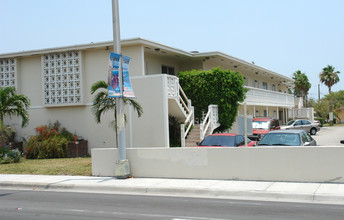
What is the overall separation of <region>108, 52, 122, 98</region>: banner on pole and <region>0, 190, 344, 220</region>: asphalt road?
3.82m

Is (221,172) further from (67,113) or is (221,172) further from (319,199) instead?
(67,113)

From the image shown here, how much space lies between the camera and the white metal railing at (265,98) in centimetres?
3070

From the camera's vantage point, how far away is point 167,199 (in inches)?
396

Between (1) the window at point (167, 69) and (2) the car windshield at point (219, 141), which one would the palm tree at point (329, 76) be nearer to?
(1) the window at point (167, 69)

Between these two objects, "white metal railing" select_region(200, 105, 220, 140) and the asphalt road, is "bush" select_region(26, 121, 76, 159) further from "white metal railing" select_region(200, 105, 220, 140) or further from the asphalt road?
the asphalt road

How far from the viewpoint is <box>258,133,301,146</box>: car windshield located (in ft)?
43.9

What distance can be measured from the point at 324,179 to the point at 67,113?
55.3 feet

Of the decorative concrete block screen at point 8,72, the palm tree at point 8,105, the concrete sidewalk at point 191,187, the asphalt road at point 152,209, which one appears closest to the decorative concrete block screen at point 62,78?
the decorative concrete block screen at point 8,72

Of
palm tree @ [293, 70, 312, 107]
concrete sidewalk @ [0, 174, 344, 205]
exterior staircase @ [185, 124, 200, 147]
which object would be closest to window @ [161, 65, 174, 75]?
exterior staircase @ [185, 124, 200, 147]

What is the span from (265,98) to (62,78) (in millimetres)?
19263

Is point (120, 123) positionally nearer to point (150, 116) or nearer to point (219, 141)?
point (219, 141)

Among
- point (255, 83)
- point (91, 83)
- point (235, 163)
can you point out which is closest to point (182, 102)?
point (91, 83)

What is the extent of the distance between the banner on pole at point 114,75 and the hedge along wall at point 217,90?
439 inches

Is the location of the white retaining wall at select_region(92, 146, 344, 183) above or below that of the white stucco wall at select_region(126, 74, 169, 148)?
below
